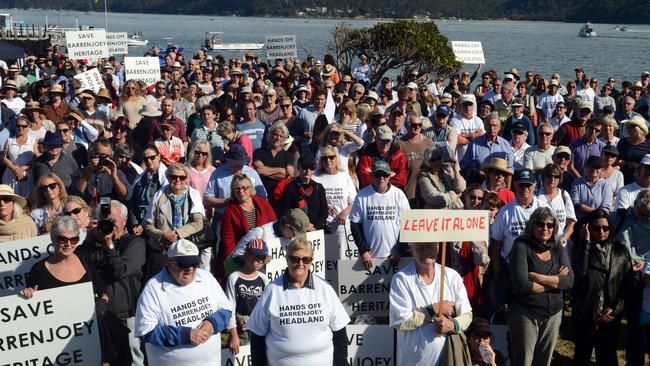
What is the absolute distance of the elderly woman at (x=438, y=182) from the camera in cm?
834

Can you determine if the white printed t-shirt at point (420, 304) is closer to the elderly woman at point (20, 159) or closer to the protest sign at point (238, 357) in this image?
the protest sign at point (238, 357)

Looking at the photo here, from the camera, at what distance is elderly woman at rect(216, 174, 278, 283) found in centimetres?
774

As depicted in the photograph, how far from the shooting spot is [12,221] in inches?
280

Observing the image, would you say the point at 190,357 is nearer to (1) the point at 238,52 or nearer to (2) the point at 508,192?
(2) the point at 508,192

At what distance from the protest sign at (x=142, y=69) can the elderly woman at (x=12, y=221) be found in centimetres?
970

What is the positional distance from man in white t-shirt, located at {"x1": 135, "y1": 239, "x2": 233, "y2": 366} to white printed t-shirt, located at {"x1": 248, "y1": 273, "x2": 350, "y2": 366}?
1.06 ft

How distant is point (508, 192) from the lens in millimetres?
8312

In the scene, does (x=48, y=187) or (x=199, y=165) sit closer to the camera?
(x=48, y=187)

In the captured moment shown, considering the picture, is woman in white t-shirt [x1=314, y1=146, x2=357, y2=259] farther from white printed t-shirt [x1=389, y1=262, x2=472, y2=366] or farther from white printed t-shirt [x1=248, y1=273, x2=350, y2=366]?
white printed t-shirt [x1=248, y1=273, x2=350, y2=366]

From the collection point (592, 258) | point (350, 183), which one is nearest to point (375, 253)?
point (350, 183)

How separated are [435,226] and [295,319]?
118cm

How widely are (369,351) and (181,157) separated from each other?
14.3 feet

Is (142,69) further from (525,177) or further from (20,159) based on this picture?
(525,177)

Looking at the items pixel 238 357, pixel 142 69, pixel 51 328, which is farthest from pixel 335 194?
pixel 142 69
